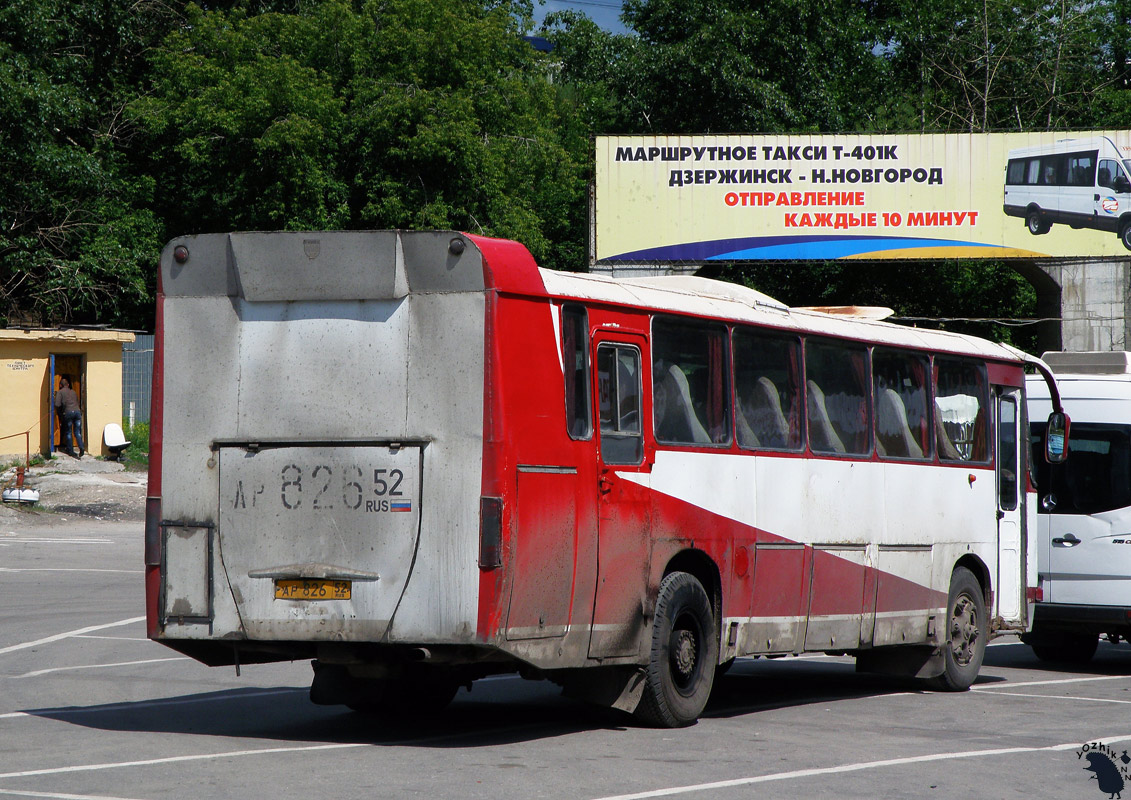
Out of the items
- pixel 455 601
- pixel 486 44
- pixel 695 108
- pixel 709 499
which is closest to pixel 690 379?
pixel 709 499

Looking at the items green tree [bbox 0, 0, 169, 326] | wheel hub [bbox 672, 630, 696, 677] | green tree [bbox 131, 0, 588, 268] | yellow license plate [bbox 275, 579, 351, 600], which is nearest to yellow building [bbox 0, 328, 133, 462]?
green tree [bbox 0, 0, 169, 326]

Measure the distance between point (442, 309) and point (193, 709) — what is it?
370cm

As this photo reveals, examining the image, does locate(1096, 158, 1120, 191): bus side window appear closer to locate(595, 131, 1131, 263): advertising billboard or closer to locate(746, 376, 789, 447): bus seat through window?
locate(595, 131, 1131, 263): advertising billboard

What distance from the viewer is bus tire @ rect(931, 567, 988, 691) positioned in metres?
13.2

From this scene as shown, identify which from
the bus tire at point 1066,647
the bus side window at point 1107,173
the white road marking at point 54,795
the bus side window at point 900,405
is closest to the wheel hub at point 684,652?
the bus side window at point 900,405

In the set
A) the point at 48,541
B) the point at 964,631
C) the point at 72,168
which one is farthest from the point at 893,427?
the point at 72,168

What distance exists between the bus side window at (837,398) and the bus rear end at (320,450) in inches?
148

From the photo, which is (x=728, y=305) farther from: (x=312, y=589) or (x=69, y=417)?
(x=69, y=417)

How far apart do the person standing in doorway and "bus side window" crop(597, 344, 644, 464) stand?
28172 mm

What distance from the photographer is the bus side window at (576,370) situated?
30.5 ft

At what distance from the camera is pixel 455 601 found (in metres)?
8.59

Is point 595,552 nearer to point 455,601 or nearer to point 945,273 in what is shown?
point 455,601

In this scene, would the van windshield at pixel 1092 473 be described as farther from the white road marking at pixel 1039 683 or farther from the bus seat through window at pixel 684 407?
the bus seat through window at pixel 684 407

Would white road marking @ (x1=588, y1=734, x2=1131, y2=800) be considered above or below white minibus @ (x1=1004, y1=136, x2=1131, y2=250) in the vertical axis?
below
